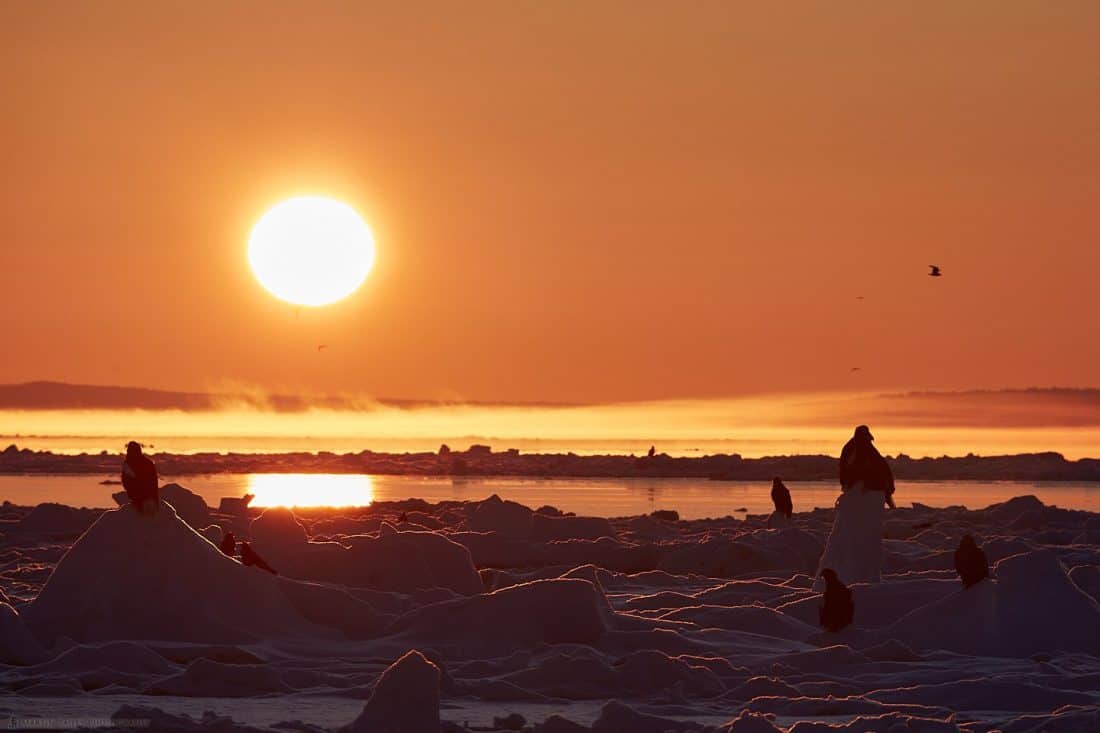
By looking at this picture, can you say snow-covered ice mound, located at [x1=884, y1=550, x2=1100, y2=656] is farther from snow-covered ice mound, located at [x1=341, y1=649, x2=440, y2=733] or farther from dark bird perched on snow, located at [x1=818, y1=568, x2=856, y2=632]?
snow-covered ice mound, located at [x1=341, y1=649, x2=440, y2=733]

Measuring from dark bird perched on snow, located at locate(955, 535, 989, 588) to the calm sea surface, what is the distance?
3313 cm

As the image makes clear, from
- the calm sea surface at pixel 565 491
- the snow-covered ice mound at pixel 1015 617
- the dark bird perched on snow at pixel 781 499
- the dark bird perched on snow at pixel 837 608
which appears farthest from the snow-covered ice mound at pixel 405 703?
the calm sea surface at pixel 565 491

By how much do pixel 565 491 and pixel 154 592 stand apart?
5688 cm

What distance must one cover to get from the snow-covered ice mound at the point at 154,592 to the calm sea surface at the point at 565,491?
114 feet

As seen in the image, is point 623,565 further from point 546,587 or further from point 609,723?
point 609,723

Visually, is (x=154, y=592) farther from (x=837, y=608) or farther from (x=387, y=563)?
(x=837, y=608)

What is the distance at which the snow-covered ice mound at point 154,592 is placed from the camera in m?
19.0

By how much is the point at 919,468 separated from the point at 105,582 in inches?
3381

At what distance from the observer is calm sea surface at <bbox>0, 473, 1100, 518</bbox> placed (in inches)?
2409

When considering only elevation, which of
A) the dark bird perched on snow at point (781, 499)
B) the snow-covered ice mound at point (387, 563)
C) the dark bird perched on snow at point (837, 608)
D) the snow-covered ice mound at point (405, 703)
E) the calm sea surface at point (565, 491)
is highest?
the calm sea surface at point (565, 491)

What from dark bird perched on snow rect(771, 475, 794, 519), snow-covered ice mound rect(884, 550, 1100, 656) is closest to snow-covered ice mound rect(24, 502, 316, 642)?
snow-covered ice mound rect(884, 550, 1100, 656)

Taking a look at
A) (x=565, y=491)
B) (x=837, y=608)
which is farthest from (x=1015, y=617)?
(x=565, y=491)

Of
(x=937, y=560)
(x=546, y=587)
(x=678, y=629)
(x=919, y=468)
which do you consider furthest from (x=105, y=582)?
(x=919, y=468)

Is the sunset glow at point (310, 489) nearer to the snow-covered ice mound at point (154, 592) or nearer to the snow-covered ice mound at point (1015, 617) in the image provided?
the snow-covered ice mound at point (154, 592)
